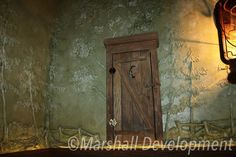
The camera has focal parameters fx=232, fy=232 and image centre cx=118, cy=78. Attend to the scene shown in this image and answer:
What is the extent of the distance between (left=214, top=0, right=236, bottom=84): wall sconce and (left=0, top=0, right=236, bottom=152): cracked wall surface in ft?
0.33

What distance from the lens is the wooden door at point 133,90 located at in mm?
2953

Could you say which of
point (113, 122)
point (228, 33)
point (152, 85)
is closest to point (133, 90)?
point (152, 85)

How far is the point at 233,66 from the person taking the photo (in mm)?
2721

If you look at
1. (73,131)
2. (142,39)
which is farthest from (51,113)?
(142,39)

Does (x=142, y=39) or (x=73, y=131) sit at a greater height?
(x=142, y=39)

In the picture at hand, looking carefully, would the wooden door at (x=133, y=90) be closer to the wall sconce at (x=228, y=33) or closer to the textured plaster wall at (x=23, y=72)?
the wall sconce at (x=228, y=33)

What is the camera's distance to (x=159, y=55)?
314 cm

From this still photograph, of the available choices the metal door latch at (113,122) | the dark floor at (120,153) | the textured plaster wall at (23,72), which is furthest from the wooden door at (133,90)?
the textured plaster wall at (23,72)

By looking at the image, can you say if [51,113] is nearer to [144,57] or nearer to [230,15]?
[144,57]

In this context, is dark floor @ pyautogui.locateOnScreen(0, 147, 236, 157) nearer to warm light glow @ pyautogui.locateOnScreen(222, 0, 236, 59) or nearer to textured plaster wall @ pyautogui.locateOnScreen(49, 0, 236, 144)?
textured plaster wall @ pyautogui.locateOnScreen(49, 0, 236, 144)

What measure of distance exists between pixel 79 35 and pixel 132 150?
186 centimetres

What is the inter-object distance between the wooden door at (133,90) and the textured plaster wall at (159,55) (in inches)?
4.3

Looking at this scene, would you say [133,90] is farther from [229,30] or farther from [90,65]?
[229,30]

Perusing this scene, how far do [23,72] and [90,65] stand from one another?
0.92 meters
